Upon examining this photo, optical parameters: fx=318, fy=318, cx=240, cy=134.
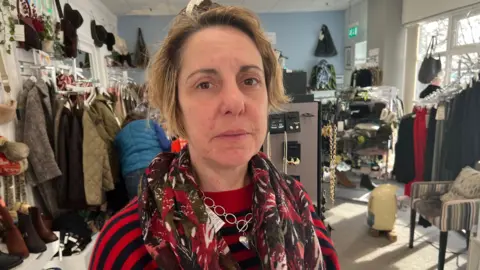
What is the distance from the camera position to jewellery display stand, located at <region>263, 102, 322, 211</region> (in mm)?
2297

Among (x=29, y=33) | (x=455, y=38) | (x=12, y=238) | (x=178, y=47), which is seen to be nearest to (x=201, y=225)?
(x=178, y=47)

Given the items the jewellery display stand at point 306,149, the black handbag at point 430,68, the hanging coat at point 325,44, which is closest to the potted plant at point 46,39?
the jewellery display stand at point 306,149

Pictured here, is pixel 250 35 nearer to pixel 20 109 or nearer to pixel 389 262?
pixel 20 109

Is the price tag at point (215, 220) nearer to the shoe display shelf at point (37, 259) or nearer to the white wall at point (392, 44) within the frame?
the shoe display shelf at point (37, 259)

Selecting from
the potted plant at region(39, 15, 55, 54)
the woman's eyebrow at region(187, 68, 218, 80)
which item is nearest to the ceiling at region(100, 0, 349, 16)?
the potted plant at region(39, 15, 55, 54)

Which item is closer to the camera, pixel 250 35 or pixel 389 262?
pixel 250 35

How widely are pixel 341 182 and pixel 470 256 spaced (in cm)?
250

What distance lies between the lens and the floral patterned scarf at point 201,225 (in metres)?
0.68

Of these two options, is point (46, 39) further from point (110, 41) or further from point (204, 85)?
point (110, 41)

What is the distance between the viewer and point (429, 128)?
10.8ft

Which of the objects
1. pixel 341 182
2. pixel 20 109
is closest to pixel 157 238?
pixel 20 109

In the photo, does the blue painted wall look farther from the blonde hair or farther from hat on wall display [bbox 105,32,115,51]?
the blonde hair

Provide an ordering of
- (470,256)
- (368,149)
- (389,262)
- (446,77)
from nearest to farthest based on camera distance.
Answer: (470,256) < (389,262) < (368,149) < (446,77)

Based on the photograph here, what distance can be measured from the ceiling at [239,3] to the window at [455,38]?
1.92 m
